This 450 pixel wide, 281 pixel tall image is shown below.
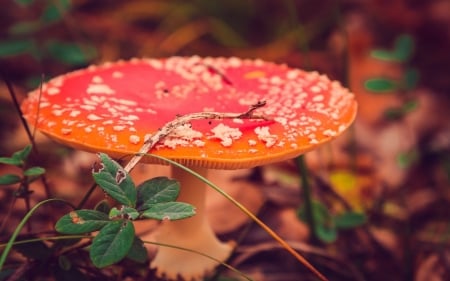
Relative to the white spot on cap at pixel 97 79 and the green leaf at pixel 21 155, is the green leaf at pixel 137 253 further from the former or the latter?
the white spot on cap at pixel 97 79

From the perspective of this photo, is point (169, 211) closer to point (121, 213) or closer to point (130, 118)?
point (121, 213)

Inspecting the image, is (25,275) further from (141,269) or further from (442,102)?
(442,102)

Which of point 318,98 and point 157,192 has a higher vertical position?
point 318,98

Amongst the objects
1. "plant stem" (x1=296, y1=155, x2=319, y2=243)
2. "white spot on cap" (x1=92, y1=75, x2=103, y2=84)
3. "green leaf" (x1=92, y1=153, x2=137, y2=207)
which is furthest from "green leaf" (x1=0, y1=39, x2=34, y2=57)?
"green leaf" (x1=92, y1=153, x2=137, y2=207)

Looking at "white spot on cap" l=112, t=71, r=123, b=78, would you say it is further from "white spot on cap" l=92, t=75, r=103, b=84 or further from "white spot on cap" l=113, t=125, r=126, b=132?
"white spot on cap" l=113, t=125, r=126, b=132

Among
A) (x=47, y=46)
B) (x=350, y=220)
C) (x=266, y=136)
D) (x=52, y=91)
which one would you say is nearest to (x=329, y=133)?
(x=266, y=136)

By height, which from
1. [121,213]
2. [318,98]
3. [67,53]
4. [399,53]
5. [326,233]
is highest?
[399,53]

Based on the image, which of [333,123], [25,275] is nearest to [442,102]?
[333,123]
